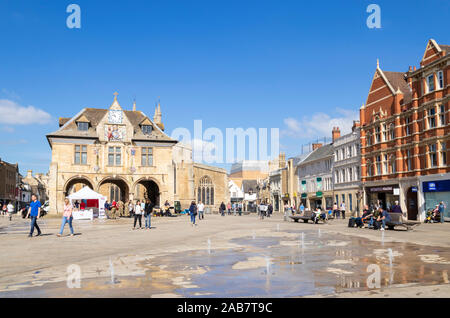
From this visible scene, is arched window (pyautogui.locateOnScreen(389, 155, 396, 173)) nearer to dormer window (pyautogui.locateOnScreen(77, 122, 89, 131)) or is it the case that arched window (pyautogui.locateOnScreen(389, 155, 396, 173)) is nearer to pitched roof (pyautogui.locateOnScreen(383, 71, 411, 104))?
pitched roof (pyautogui.locateOnScreen(383, 71, 411, 104))

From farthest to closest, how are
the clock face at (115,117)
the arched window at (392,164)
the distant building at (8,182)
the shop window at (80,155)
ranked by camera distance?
1. the distant building at (8,182)
2. the clock face at (115,117)
3. the shop window at (80,155)
4. the arched window at (392,164)

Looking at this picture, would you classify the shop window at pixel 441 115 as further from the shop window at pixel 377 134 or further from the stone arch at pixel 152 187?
the stone arch at pixel 152 187

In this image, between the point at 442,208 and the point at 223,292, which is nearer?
the point at 223,292

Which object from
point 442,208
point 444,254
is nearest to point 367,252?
point 444,254

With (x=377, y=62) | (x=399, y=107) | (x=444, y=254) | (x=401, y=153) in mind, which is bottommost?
(x=444, y=254)

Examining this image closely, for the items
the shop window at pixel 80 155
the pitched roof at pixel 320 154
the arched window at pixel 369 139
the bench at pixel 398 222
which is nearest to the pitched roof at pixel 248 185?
the pitched roof at pixel 320 154

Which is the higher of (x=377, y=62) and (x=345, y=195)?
(x=377, y=62)

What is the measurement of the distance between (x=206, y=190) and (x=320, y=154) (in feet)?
62.2

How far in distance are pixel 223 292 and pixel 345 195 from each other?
45.0m

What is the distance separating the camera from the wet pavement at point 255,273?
22.0ft

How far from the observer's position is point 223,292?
661 centimetres

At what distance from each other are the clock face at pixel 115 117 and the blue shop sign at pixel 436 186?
33276mm
